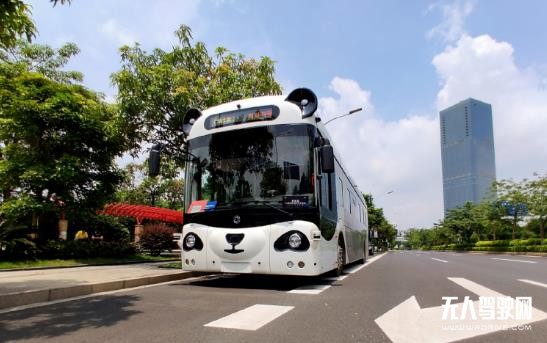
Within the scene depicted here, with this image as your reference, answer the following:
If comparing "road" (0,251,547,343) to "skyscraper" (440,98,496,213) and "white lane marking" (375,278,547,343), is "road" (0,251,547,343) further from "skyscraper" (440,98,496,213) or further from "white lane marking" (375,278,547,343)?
"skyscraper" (440,98,496,213)

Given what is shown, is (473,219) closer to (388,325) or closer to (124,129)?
(124,129)

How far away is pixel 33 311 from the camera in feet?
18.2

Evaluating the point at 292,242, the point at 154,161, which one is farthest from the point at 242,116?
the point at 292,242

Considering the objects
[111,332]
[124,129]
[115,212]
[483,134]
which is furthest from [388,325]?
[483,134]

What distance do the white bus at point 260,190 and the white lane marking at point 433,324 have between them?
2353 millimetres

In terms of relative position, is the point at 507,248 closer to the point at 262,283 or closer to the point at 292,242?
the point at 262,283

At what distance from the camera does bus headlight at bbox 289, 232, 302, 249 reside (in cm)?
755

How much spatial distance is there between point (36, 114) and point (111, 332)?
12.3 metres

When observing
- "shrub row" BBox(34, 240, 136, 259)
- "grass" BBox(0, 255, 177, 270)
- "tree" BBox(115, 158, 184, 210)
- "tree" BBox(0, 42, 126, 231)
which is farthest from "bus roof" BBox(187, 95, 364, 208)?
"tree" BBox(115, 158, 184, 210)

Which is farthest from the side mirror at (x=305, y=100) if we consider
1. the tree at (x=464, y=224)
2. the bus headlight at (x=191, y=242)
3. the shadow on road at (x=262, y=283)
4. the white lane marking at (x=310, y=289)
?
the tree at (x=464, y=224)

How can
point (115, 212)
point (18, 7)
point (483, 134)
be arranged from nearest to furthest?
point (18, 7) < point (115, 212) < point (483, 134)

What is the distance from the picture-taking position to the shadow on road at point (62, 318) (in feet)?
14.3

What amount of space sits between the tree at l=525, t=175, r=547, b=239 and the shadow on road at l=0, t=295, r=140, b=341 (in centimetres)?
3928

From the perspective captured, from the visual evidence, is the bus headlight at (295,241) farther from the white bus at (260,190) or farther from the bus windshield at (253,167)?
the bus windshield at (253,167)
